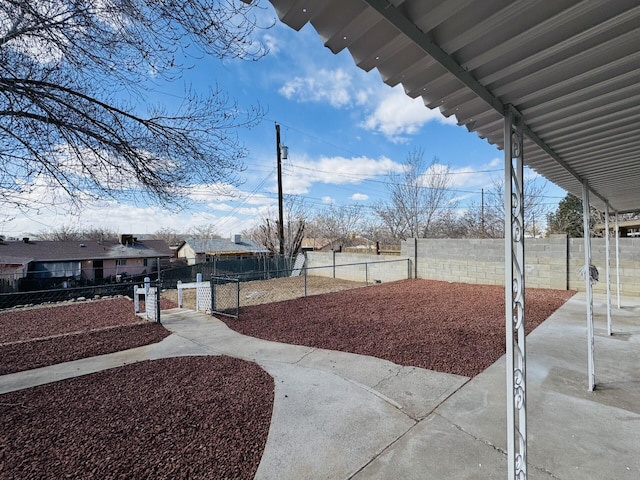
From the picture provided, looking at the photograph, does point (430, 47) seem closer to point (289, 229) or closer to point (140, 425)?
point (140, 425)

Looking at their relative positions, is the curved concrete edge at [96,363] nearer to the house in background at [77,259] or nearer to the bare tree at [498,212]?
the house in background at [77,259]

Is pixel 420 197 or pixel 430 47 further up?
pixel 420 197

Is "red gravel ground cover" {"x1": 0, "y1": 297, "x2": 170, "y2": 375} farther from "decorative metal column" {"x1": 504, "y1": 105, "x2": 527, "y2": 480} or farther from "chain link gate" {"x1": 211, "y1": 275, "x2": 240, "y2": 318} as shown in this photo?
"decorative metal column" {"x1": 504, "y1": 105, "x2": 527, "y2": 480}

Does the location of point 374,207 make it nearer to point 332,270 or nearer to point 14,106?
point 332,270

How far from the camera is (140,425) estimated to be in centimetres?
252

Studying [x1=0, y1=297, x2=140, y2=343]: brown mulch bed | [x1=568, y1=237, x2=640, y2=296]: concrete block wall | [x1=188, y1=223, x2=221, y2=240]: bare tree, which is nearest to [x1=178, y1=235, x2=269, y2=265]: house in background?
[x1=188, y1=223, x2=221, y2=240]: bare tree

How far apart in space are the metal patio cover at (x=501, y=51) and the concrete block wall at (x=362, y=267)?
372 inches

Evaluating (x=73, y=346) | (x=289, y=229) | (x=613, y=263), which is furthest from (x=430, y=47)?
(x=289, y=229)

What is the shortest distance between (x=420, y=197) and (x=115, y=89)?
17.6m

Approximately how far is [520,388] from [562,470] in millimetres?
875

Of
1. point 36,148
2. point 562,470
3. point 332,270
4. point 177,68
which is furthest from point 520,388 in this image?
point 332,270

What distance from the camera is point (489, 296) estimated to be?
830 centimetres

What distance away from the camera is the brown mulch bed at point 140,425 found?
2033 millimetres

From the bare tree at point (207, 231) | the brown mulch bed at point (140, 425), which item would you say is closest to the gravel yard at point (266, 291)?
the brown mulch bed at point (140, 425)
